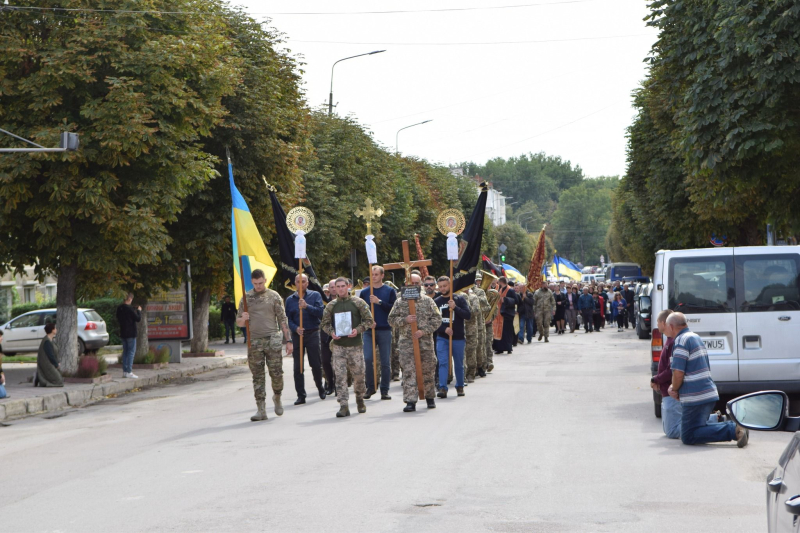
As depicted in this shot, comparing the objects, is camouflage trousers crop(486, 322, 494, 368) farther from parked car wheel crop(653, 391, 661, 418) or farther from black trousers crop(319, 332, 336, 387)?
parked car wheel crop(653, 391, 661, 418)

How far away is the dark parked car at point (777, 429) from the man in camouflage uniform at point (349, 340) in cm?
1015

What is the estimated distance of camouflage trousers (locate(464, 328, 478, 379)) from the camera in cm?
1823

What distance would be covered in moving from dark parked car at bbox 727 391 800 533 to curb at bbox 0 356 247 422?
14.8 metres

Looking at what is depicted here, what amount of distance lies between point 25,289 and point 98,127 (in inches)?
1243

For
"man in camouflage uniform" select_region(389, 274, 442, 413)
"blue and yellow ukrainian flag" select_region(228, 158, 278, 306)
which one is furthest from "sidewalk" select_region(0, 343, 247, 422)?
"man in camouflage uniform" select_region(389, 274, 442, 413)

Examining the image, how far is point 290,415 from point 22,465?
427 centimetres

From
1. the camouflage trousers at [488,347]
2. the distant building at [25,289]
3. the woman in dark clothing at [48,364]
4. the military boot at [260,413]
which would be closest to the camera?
the military boot at [260,413]

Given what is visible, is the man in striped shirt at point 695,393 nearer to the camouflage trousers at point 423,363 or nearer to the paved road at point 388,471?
the paved road at point 388,471

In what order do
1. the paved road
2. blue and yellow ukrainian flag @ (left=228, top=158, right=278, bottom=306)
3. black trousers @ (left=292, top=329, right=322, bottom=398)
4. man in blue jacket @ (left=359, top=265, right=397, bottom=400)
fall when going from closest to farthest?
the paved road
blue and yellow ukrainian flag @ (left=228, top=158, right=278, bottom=306)
black trousers @ (left=292, top=329, right=322, bottom=398)
man in blue jacket @ (left=359, top=265, right=397, bottom=400)

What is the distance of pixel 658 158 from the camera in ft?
109

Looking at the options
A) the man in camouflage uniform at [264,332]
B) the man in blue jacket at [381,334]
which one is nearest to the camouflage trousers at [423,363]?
the man in blue jacket at [381,334]

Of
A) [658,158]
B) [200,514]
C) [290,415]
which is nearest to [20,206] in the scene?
[290,415]

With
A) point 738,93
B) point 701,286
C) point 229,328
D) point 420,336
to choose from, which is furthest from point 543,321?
point 701,286

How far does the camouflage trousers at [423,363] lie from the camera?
551 inches
